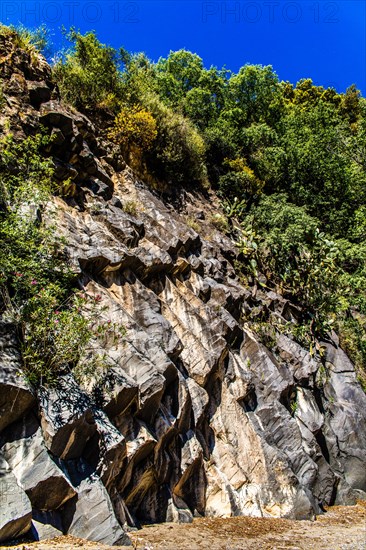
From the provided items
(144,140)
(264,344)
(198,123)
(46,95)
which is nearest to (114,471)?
(264,344)

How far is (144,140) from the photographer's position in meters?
16.9

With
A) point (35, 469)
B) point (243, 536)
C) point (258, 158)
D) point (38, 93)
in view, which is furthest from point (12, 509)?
point (258, 158)

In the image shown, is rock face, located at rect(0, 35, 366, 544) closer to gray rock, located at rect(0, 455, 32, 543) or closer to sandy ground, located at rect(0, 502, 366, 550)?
gray rock, located at rect(0, 455, 32, 543)

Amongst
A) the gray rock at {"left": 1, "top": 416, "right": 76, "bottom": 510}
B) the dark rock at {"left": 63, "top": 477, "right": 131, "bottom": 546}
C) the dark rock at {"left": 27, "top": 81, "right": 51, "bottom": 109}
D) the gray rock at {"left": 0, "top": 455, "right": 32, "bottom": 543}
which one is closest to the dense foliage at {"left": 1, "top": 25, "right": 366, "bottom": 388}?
the dark rock at {"left": 27, "top": 81, "right": 51, "bottom": 109}

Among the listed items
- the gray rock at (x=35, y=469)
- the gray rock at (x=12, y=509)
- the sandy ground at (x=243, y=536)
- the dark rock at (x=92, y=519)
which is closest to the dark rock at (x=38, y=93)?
the gray rock at (x=35, y=469)

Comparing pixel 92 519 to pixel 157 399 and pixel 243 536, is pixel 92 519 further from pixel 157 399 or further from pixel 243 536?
pixel 243 536

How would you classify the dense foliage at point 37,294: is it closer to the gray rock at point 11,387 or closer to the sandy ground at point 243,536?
the gray rock at point 11,387

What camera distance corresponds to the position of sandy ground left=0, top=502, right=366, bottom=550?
6.20 metres

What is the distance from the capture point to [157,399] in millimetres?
8148

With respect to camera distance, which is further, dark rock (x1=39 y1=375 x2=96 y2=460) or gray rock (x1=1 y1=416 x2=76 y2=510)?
dark rock (x1=39 y1=375 x2=96 y2=460)

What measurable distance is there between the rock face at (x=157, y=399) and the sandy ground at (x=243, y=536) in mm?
342

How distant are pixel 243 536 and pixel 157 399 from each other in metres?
3.09

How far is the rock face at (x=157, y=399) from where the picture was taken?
233 inches

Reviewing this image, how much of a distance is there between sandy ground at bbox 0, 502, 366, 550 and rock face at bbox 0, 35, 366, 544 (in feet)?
1.12
